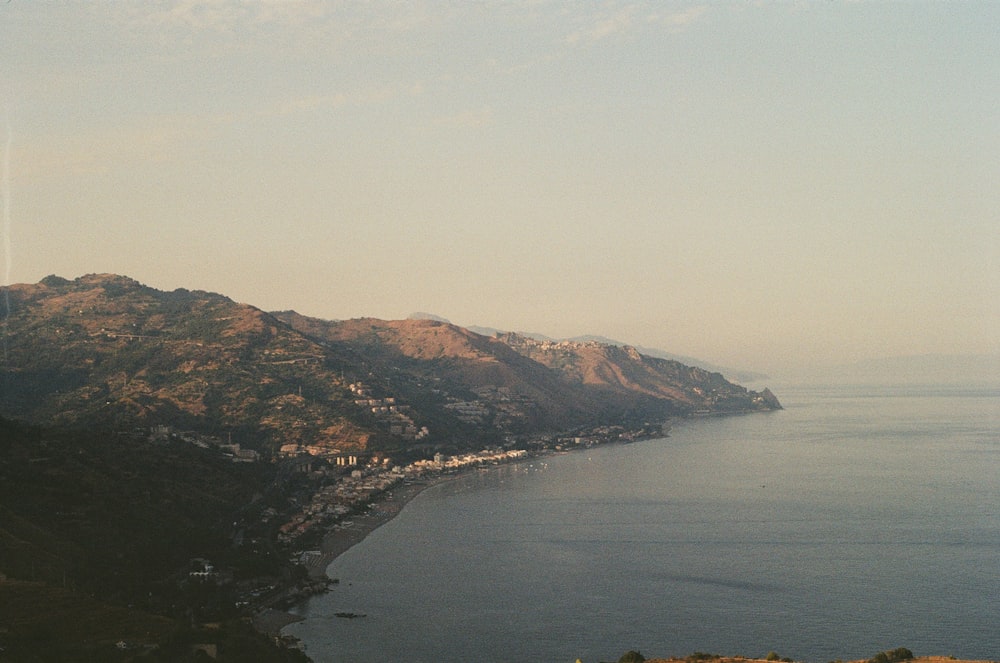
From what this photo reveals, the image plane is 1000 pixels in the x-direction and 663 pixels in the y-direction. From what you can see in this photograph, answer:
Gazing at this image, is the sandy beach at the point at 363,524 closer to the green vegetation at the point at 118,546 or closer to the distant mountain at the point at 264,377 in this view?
the green vegetation at the point at 118,546

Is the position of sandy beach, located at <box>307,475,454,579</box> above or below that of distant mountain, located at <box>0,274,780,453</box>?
below

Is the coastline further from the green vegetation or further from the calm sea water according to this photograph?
the green vegetation

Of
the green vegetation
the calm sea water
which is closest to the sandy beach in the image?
the calm sea water

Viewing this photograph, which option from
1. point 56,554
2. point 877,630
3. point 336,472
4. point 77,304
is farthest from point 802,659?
point 77,304

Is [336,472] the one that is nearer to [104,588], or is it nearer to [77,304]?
[104,588]

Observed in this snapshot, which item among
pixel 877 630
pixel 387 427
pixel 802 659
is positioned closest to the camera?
pixel 802 659

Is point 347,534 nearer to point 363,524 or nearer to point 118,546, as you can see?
point 363,524

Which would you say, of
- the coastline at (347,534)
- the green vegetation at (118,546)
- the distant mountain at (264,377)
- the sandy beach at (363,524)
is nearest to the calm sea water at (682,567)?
the coastline at (347,534)

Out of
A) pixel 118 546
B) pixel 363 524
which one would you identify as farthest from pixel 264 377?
pixel 118 546
